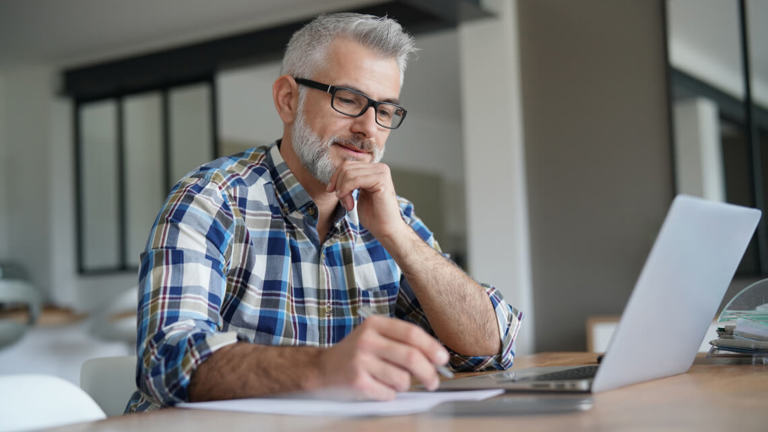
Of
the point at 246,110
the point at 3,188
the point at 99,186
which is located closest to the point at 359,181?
the point at 99,186

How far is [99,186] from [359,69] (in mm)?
5516

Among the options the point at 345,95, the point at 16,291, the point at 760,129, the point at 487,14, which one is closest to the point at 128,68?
the point at 16,291

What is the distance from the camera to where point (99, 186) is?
646 centimetres

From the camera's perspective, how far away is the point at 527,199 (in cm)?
431

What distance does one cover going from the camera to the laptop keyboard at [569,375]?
3.05ft

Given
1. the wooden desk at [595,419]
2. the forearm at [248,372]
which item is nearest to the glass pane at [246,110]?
the forearm at [248,372]

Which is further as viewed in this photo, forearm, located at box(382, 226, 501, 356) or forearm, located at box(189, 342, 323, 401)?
forearm, located at box(382, 226, 501, 356)

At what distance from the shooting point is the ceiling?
512 centimetres

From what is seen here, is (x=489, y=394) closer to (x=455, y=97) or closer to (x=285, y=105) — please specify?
(x=285, y=105)

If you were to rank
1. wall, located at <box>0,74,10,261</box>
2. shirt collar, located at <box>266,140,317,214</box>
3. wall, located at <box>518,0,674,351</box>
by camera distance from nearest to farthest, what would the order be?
shirt collar, located at <box>266,140,317,214</box>
wall, located at <box>518,0,674,351</box>
wall, located at <box>0,74,10,261</box>

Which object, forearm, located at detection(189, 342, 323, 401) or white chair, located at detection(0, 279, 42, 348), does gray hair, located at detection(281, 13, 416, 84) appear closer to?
forearm, located at detection(189, 342, 323, 401)

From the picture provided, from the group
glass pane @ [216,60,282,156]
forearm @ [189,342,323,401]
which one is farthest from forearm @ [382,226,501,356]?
glass pane @ [216,60,282,156]

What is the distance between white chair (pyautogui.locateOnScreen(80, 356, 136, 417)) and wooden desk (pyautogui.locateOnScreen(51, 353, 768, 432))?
1.57ft

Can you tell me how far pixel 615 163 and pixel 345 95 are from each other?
9.45 ft
